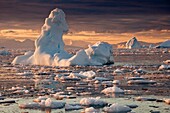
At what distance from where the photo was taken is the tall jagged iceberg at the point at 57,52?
1629 inches

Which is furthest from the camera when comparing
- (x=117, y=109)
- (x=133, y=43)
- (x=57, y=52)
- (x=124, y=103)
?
(x=133, y=43)

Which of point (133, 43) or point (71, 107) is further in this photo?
point (133, 43)

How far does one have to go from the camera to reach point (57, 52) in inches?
1746

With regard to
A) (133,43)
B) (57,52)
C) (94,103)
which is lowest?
(94,103)

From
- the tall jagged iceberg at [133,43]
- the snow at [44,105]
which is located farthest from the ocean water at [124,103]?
the tall jagged iceberg at [133,43]

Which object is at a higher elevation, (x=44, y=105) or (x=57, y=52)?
(x=57, y=52)

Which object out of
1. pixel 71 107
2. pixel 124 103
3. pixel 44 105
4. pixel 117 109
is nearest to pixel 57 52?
pixel 124 103

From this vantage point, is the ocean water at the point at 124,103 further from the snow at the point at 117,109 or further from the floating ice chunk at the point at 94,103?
the floating ice chunk at the point at 94,103

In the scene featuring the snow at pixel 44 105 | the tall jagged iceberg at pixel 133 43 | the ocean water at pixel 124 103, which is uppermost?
the tall jagged iceberg at pixel 133 43

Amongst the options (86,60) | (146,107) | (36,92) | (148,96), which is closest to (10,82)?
(36,92)

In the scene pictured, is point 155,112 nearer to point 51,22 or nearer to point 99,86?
point 99,86

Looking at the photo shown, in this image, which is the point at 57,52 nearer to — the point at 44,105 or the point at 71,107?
the point at 44,105

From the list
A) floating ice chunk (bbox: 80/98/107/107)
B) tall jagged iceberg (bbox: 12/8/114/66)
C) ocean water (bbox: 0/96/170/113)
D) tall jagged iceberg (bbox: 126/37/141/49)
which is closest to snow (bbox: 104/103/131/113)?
ocean water (bbox: 0/96/170/113)

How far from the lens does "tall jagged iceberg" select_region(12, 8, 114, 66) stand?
136 ft
